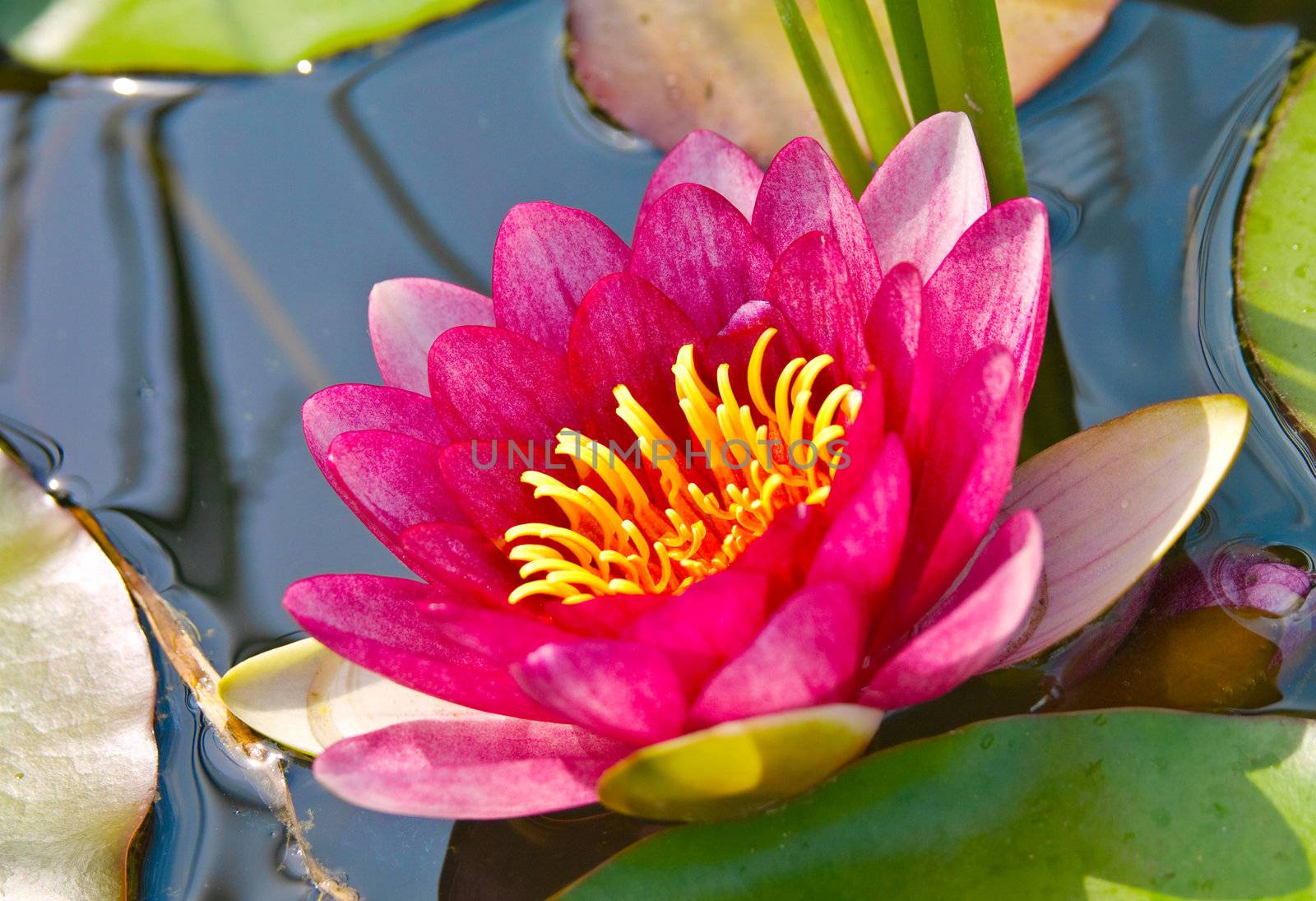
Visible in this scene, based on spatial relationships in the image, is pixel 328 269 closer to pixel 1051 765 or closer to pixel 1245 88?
pixel 1051 765

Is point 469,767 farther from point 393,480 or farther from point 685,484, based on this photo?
point 685,484

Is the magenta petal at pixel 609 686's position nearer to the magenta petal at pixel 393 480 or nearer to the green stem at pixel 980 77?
the magenta petal at pixel 393 480

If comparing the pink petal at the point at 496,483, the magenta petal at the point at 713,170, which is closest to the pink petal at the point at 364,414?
the pink petal at the point at 496,483

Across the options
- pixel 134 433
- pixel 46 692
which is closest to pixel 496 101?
pixel 134 433

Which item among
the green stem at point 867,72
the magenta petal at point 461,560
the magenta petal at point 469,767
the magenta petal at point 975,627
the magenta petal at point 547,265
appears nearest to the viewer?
the magenta petal at point 975,627

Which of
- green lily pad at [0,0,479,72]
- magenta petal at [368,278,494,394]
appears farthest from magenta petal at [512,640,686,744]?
green lily pad at [0,0,479,72]

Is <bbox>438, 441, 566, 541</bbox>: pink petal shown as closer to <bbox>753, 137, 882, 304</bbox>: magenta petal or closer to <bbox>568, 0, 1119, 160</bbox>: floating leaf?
<bbox>753, 137, 882, 304</bbox>: magenta petal
